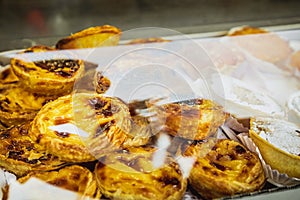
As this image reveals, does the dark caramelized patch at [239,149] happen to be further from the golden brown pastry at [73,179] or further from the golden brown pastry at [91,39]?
the golden brown pastry at [91,39]

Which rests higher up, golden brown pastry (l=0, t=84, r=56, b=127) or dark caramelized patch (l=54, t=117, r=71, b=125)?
dark caramelized patch (l=54, t=117, r=71, b=125)

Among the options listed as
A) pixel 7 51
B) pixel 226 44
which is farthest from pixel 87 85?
pixel 226 44

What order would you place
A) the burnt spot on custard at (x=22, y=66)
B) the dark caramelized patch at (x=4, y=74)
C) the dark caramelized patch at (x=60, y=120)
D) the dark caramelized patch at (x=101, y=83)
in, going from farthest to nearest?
the dark caramelized patch at (x=4, y=74) → the burnt spot on custard at (x=22, y=66) → the dark caramelized patch at (x=101, y=83) → the dark caramelized patch at (x=60, y=120)

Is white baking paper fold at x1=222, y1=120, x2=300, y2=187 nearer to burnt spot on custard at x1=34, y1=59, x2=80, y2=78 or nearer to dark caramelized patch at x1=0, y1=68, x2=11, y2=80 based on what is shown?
burnt spot on custard at x1=34, y1=59, x2=80, y2=78

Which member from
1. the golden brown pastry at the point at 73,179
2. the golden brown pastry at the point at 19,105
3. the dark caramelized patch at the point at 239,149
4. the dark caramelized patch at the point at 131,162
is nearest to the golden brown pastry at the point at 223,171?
the dark caramelized patch at the point at 239,149

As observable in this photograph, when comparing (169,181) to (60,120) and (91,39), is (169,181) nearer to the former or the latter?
(60,120)

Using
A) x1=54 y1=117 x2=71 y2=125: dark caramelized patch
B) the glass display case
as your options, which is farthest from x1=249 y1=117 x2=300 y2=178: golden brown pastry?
x1=54 y1=117 x2=71 y2=125: dark caramelized patch
